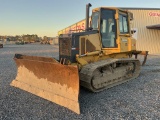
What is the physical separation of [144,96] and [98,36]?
8.58ft

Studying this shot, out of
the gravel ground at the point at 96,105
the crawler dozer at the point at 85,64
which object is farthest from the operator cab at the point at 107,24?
the gravel ground at the point at 96,105

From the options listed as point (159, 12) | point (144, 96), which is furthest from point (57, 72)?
point (159, 12)

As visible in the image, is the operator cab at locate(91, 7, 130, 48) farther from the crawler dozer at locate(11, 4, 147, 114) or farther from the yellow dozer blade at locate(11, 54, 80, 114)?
the yellow dozer blade at locate(11, 54, 80, 114)

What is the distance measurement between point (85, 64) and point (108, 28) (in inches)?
68.4

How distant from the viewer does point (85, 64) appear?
258 inches

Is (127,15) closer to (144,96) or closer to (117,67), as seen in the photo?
(117,67)

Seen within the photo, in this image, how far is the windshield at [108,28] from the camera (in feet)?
23.2

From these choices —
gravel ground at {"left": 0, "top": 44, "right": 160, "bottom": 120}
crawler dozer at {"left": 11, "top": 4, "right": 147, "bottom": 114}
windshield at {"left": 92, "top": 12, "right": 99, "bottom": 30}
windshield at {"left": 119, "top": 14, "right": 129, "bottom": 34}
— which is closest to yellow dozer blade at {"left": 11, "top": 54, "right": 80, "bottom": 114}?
crawler dozer at {"left": 11, "top": 4, "right": 147, "bottom": 114}

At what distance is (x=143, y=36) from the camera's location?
21.5m

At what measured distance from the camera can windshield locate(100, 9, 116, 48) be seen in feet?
23.2

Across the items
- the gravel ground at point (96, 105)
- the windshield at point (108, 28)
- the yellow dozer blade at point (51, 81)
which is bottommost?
the gravel ground at point (96, 105)

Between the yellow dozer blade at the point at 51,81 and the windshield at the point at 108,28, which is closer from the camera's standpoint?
the yellow dozer blade at the point at 51,81

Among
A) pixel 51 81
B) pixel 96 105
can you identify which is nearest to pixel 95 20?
pixel 51 81

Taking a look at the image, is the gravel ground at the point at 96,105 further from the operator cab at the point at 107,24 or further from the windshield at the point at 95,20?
the windshield at the point at 95,20
